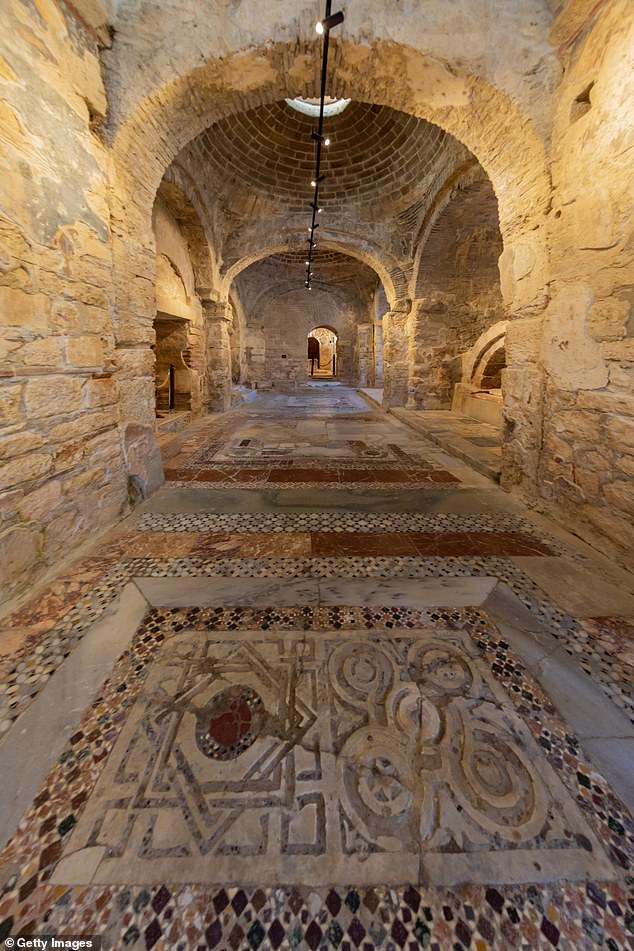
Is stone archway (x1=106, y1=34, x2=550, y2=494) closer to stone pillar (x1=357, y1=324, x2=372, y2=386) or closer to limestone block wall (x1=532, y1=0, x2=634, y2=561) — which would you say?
limestone block wall (x1=532, y1=0, x2=634, y2=561)

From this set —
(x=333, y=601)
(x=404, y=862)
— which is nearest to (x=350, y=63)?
(x=333, y=601)

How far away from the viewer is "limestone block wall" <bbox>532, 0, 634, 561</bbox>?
2.33 metres

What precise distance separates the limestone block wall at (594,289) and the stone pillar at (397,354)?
22.1 ft

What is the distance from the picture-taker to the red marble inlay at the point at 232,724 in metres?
1.31

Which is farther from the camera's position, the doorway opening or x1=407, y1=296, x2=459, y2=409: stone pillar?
the doorway opening

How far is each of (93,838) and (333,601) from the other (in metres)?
1.24

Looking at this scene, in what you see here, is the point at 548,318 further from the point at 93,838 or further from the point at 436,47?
the point at 93,838

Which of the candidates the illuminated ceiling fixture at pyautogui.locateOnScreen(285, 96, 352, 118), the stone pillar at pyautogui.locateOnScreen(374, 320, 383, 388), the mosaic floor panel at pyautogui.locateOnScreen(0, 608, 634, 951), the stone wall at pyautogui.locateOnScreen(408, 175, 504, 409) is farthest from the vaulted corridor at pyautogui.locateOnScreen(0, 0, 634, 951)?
the stone pillar at pyautogui.locateOnScreen(374, 320, 383, 388)

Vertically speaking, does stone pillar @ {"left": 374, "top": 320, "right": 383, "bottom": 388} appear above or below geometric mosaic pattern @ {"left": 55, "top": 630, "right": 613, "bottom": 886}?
above

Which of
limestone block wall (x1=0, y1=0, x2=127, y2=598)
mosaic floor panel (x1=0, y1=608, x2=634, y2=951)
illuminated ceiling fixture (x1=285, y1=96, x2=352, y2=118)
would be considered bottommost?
mosaic floor panel (x1=0, y1=608, x2=634, y2=951)

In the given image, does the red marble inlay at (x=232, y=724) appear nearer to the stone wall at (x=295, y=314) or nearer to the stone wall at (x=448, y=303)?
the stone wall at (x=448, y=303)

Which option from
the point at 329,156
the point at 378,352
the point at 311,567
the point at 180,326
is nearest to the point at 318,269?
the point at 378,352

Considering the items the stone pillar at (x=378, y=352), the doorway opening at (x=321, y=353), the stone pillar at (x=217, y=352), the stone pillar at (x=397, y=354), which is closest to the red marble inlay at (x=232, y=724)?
the stone pillar at (x=217, y=352)

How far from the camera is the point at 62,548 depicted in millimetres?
2416
